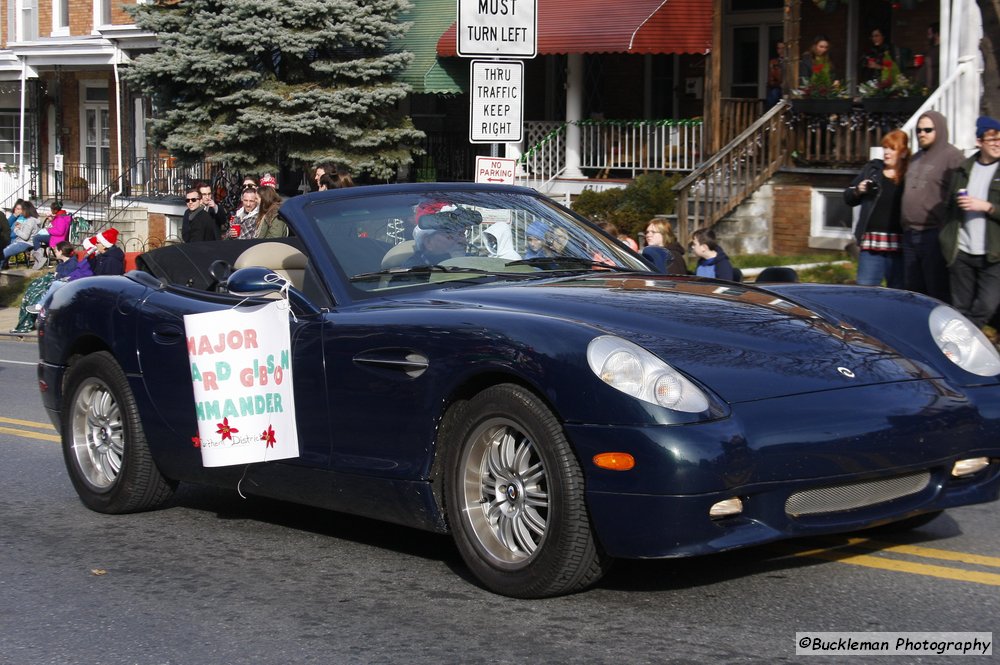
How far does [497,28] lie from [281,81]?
1342 centimetres

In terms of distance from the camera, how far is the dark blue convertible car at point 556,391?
187 inches

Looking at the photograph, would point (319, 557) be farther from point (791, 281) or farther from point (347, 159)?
point (347, 159)

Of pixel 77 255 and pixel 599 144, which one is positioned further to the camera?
pixel 599 144

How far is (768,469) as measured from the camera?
4734 mm

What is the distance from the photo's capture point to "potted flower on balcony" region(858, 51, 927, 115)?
58.2 feet

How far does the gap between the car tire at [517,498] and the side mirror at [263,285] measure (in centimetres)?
99

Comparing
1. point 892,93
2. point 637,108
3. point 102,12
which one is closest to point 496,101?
point 892,93

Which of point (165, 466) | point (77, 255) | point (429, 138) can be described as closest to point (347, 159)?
point (429, 138)

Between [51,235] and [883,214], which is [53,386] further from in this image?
[51,235]

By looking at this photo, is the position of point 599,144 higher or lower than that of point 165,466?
higher

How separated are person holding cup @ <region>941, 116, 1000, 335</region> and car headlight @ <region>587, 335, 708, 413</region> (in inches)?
238

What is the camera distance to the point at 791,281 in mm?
6953

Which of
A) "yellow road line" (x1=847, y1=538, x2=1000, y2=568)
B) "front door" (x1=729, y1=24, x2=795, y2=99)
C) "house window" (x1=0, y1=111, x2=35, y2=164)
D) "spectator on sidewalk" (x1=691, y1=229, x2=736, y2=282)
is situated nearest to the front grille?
"yellow road line" (x1=847, y1=538, x2=1000, y2=568)

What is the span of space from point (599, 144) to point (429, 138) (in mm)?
4639
